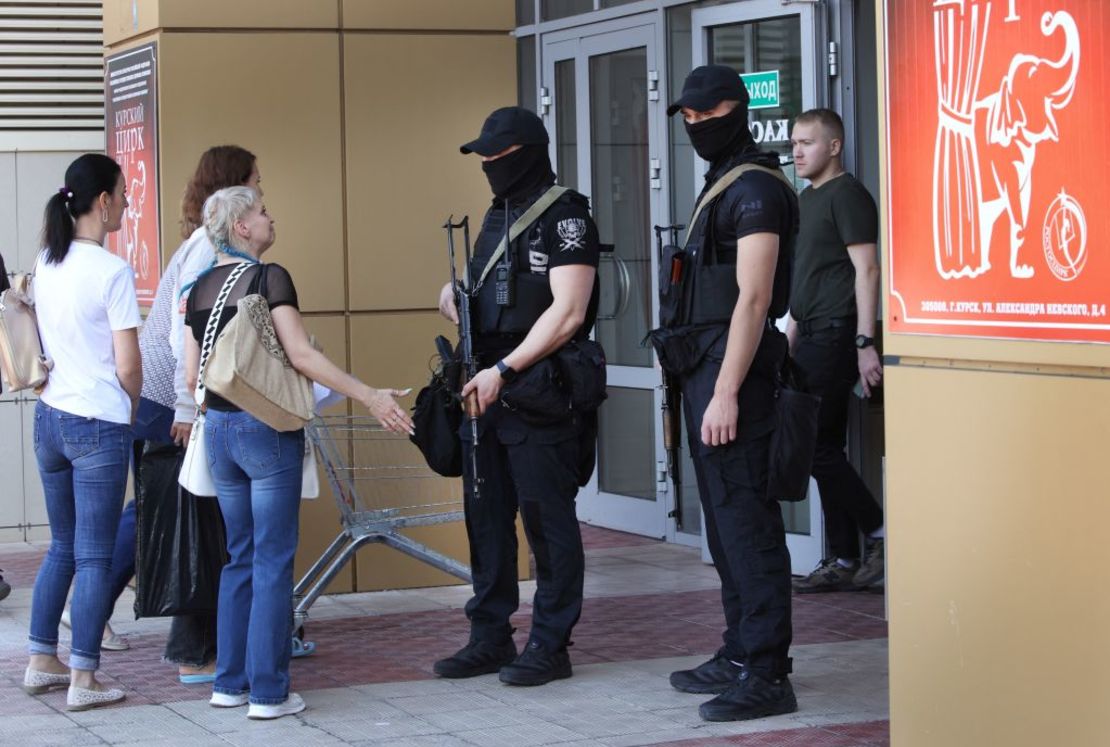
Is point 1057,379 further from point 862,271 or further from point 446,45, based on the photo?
point 446,45

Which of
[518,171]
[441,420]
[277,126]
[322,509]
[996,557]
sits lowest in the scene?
[322,509]

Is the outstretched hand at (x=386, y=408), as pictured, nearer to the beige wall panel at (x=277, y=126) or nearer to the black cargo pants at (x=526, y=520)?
the black cargo pants at (x=526, y=520)

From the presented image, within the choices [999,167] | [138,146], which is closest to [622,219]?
[138,146]

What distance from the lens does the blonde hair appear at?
592cm

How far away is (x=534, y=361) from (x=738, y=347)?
836mm

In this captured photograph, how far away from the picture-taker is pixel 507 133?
20.7 feet

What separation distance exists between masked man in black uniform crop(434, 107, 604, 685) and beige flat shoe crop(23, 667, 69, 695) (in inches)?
55.7

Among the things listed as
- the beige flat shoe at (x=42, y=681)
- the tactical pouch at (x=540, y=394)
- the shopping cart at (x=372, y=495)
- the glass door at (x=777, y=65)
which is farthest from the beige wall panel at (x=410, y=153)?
the beige flat shoe at (x=42, y=681)

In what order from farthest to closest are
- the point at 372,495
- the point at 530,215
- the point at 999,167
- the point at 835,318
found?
the point at 835,318 < the point at 372,495 < the point at 530,215 < the point at 999,167

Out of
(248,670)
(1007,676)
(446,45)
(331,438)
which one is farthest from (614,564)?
(1007,676)

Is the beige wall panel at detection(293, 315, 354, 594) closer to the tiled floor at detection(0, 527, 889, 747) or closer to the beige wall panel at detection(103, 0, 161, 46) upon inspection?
the tiled floor at detection(0, 527, 889, 747)

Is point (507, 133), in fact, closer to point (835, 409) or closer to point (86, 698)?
point (86, 698)

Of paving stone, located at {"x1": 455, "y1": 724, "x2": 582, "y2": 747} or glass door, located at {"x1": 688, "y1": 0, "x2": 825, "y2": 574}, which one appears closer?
paving stone, located at {"x1": 455, "y1": 724, "x2": 582, "y2": 747}

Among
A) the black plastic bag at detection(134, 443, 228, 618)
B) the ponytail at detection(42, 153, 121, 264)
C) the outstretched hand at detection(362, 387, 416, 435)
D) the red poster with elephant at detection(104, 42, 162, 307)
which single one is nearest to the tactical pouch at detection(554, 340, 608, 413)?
the outstretched hand at detection(362, 387, 416, 435)
